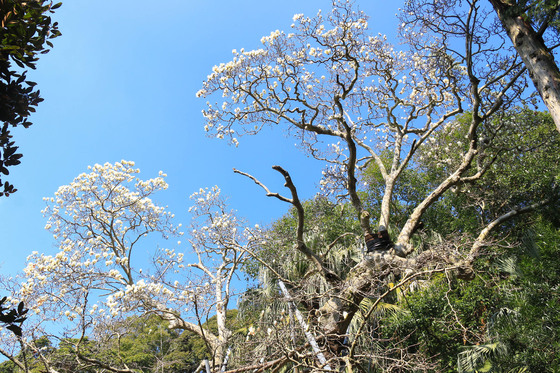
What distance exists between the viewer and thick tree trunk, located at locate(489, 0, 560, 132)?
389 cm

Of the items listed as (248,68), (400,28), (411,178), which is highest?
(248,68)

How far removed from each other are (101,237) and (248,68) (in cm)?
539

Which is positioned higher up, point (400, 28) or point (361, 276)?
point (400, 28)

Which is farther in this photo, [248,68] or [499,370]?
[248,68]

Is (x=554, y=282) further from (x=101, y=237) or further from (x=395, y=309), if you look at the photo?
(x=101, y=237)

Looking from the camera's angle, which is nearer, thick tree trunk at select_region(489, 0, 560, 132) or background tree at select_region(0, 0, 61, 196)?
background tree at select_region(0, 0, 61, 196)

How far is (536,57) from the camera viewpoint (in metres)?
4.12

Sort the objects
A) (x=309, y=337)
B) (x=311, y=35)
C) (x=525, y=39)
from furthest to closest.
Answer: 1. (x=311, y=35)
2. (x=525, y=39)
3. (x=309, y=337)

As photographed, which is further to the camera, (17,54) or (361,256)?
(361,256)

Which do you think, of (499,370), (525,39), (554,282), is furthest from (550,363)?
(525,39)

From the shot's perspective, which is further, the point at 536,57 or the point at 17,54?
the point at 536,57

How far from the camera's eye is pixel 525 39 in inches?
169

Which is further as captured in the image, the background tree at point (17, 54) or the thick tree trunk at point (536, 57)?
the thick tree trunk at point (536, 57)

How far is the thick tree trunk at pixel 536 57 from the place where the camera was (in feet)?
12.8
